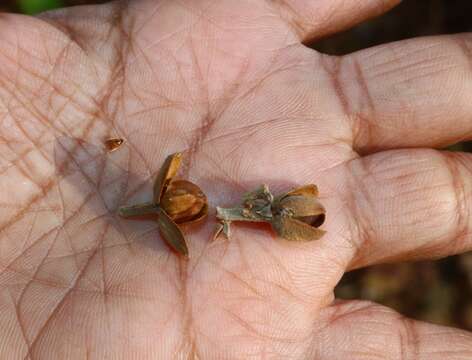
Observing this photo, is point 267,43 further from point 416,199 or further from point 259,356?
point 259,356

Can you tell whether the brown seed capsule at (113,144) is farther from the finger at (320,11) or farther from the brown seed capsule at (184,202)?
the finger at (320,11)

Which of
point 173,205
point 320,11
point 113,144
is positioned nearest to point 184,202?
point 173,205

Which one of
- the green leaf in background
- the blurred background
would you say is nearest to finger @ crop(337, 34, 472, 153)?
the blurred background

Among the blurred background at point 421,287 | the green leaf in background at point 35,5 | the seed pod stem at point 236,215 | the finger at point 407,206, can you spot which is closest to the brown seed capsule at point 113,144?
the seed pod stem at point 236,215

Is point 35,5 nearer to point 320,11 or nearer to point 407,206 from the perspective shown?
point 320,11

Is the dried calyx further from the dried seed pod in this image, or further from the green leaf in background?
the green leaf in background

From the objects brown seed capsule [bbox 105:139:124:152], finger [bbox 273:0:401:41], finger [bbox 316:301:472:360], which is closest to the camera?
finger [bbox 316:301:472:360]

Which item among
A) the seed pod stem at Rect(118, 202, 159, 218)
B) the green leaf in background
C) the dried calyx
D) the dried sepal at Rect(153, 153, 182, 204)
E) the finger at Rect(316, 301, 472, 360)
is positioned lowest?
the finger at Rect(316, 301, 472, 360)
